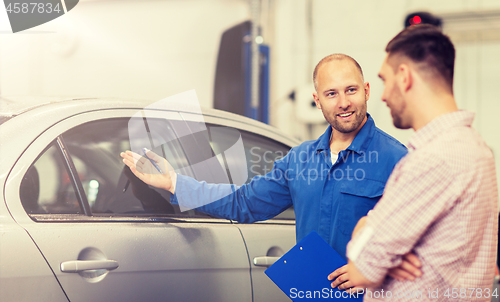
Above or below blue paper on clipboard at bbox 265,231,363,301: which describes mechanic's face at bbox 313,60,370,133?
above

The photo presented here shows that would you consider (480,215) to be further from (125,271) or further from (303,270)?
(125,271)

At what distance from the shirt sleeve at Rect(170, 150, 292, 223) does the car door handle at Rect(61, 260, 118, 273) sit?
352 mm

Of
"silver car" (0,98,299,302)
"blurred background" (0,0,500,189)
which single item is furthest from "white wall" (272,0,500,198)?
"silver car" (0,98,299,302)

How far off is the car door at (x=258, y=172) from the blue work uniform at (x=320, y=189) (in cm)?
19

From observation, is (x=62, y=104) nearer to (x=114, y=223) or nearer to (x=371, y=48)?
(x=114, y=223)

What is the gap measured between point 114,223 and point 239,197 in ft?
1.52

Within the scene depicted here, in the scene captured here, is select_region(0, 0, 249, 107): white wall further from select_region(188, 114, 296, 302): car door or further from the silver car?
the silver car

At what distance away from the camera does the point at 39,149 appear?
1.41 meters

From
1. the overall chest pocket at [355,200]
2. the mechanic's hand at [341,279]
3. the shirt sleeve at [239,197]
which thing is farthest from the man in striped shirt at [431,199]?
the shirt sleeve at [239,197]

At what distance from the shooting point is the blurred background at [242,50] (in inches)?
190

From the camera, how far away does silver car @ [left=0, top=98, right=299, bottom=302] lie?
133cm

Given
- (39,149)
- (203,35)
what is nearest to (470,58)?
(203,35)

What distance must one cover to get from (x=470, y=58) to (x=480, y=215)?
4514 mm

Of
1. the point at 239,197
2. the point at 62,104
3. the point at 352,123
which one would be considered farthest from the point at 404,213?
the point at 62,104
